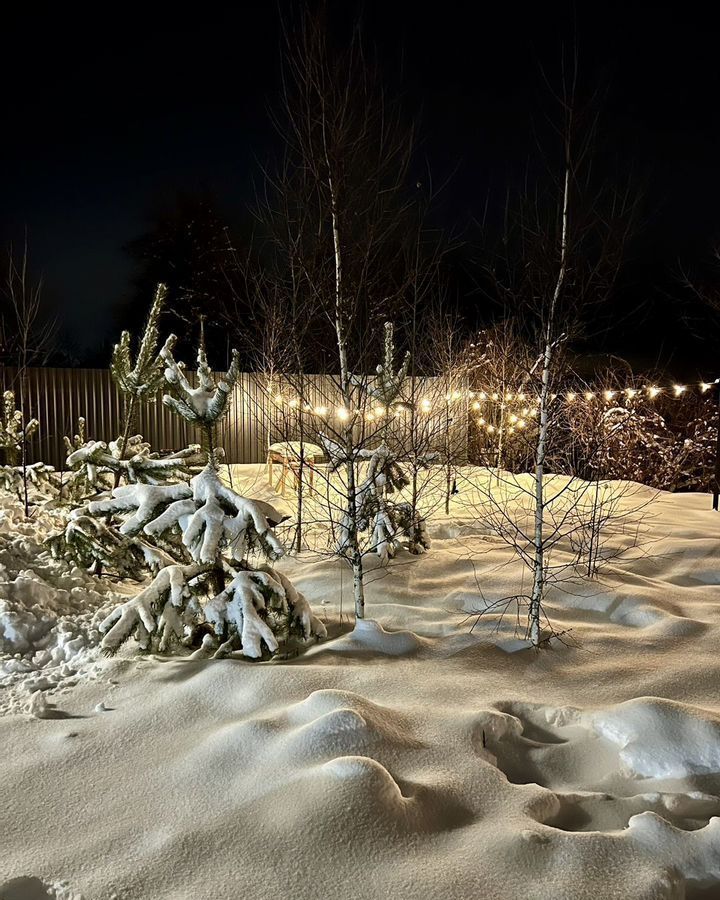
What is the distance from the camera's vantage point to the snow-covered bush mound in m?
3.74

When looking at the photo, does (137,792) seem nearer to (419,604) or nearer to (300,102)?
(419,604)

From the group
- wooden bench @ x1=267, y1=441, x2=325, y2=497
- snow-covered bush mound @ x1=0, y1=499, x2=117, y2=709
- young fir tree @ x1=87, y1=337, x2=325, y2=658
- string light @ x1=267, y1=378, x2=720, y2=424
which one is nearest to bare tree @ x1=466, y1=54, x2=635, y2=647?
string light @ x1=267, y1=378, x2=720, y2=424

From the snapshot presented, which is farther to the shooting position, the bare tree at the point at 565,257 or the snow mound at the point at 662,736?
the bare tree at the point at 565,257

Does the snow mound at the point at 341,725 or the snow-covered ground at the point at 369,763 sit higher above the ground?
the snow mound at the point at 341,725

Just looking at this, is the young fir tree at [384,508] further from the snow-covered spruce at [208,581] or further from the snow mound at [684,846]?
the snow mound at [684,846]

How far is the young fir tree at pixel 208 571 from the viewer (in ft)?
12.7

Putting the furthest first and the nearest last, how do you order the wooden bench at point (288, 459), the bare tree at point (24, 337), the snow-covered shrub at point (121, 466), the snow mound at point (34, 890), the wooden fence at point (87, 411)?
the wooden fence at point (87, 411)
the wooden bench at point (288, 459)
the bare tree at point (24, 337)
the snow-covered shrub at point (121, 466)
the snow mound at point (34, 890)

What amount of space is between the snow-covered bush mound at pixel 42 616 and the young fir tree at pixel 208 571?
0.33m

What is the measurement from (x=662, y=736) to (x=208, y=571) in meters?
2.77

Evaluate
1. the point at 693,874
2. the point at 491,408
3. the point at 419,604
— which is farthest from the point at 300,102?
the point at 491,408

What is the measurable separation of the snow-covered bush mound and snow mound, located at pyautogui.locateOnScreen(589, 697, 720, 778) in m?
2.92

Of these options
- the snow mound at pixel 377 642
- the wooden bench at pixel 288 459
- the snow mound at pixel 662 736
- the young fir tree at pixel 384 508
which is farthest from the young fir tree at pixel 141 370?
the snow mound at pixel 662 736

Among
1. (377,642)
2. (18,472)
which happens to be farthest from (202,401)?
(18,472)

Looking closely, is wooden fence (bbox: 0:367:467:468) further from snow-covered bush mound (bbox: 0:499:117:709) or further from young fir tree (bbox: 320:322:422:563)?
snow-covered bush mound (bbox: 0:499:117:709)
